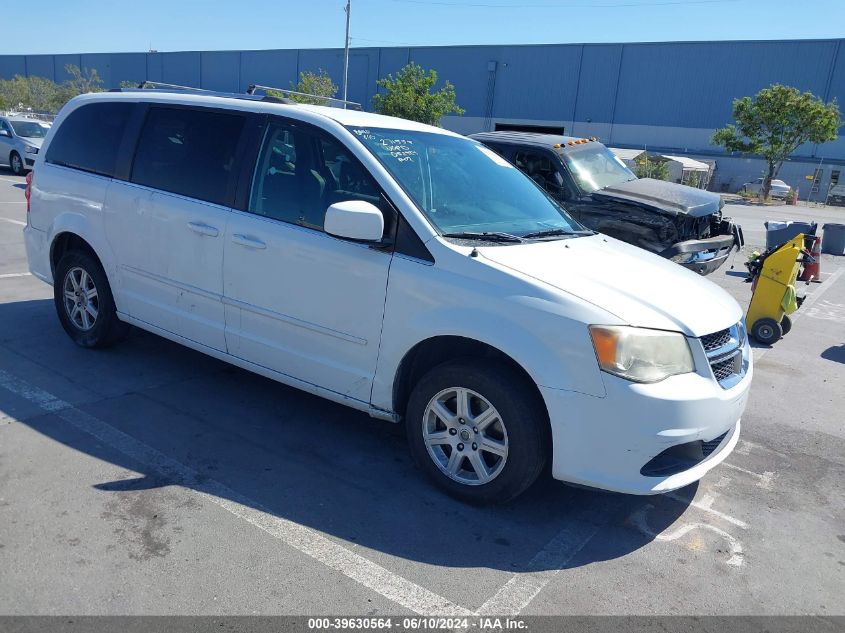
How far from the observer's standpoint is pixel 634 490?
314 cm

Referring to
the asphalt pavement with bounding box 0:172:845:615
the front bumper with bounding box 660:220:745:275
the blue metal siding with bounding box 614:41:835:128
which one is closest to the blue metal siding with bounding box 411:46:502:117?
the blue metal siding with bounding box 614:41:835:128

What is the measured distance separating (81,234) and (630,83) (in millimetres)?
54629

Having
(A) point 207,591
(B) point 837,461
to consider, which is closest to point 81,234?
(A) point 207,591

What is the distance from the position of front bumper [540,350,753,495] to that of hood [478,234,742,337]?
0.99ft

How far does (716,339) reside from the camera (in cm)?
341

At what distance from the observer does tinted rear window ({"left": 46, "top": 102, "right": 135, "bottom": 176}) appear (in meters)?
4.94

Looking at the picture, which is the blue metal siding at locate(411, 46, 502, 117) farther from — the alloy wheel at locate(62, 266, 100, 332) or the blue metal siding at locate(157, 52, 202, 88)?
the alloy wheel at locate(62, 266, 100, 332)

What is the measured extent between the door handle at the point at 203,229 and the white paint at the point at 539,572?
8.73ft

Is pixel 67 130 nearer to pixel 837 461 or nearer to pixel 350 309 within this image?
pixel 350 309

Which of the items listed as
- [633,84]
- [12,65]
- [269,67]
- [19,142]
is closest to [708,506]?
[19,142]

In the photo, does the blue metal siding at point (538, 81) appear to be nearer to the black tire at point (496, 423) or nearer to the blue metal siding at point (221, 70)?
the blue metal siding at point (221, 70)

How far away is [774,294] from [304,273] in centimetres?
564

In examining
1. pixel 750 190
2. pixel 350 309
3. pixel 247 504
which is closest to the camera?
pixel 247 504

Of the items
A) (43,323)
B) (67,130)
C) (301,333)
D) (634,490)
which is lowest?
(43,323)
